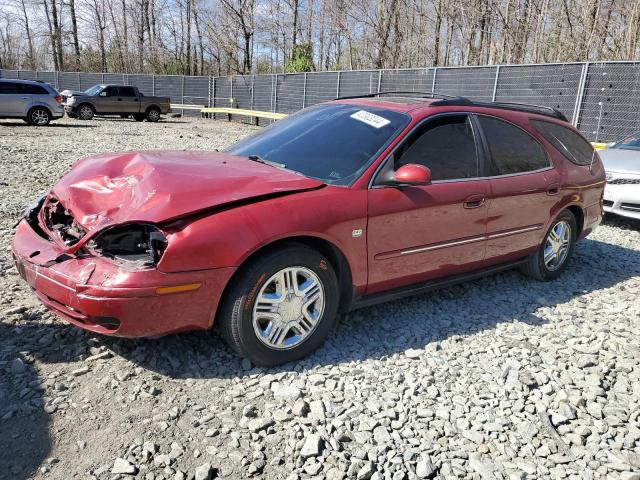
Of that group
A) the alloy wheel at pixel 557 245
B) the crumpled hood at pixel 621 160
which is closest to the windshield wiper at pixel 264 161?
the alloy wheel at pixel 557 245

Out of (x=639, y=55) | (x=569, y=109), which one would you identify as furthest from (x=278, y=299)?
(x=639, y=55)

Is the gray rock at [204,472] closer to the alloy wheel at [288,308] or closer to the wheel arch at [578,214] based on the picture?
the alloy wheel at [288,308]

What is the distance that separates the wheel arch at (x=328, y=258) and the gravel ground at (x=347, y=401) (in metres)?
0.36

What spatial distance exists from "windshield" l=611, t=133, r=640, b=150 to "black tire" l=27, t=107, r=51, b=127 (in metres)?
18.6

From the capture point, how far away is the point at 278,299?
3152mm

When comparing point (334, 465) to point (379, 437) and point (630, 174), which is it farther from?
point (630, 174)

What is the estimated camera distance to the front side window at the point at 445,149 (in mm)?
3771

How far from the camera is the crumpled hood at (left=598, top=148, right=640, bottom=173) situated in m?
7.38

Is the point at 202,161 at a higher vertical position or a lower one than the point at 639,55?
lower

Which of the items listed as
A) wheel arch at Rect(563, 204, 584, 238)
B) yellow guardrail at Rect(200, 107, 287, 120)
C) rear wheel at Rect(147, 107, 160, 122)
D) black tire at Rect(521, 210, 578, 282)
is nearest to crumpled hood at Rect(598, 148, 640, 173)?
wheel arch at Rect(563, 204, 584, 238)

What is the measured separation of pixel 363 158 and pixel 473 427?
71.8 inches

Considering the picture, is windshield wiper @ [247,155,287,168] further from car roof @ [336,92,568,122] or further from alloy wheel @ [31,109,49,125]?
alloy wheel @ [31,109,49,125]

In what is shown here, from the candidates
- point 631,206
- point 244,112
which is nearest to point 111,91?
point 244,112

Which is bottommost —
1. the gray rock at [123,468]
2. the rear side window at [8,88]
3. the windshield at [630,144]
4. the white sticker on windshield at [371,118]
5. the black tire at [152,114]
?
the black tire at [152,114]
